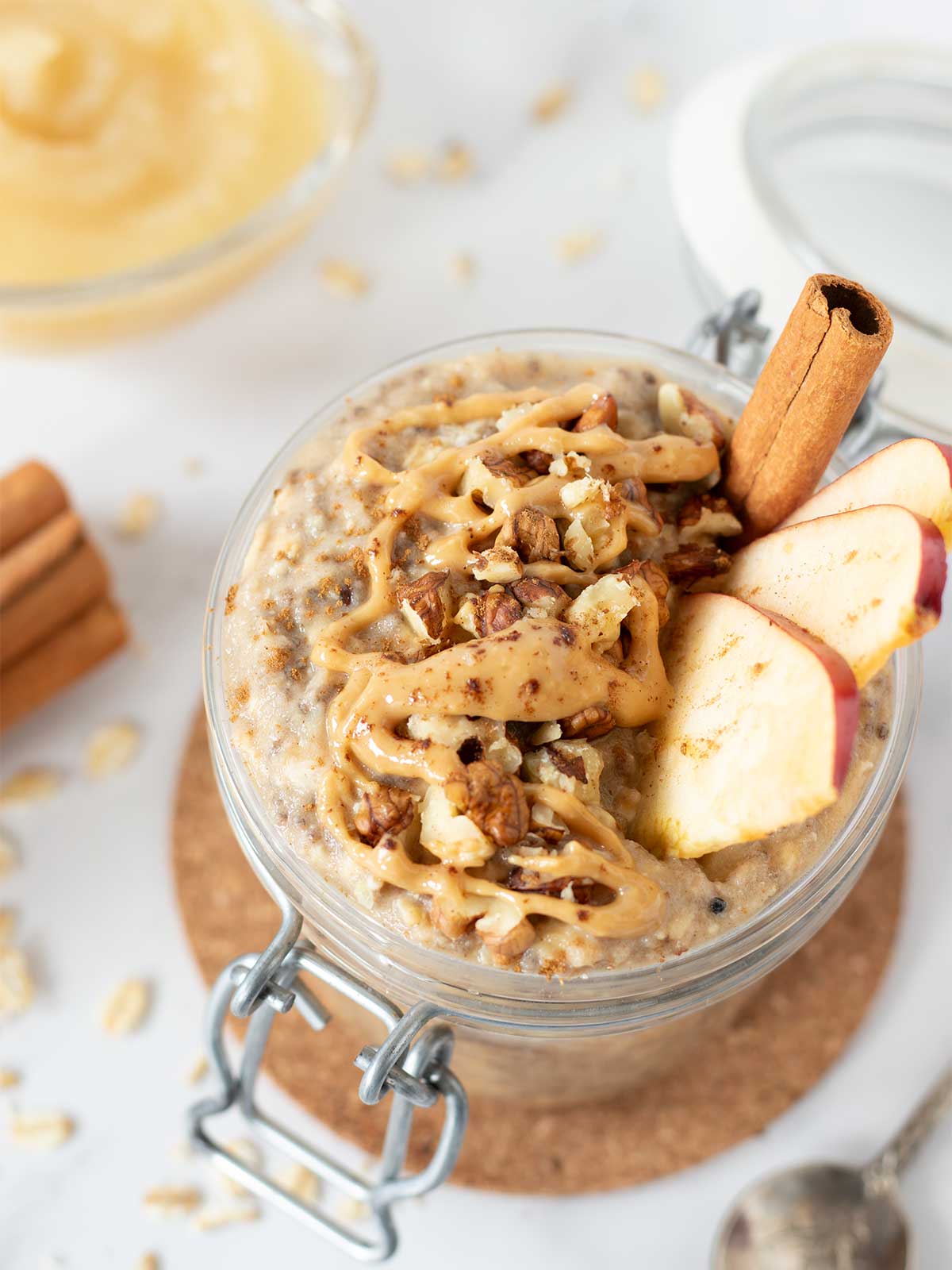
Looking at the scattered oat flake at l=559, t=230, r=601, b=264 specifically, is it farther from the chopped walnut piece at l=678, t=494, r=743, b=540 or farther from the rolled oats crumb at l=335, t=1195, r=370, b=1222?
the rolled oats crumb at l=335, t=1195, r=370, b=1222

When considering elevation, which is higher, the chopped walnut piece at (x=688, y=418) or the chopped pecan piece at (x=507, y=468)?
the chopped pecan piece at (x=507, y=468)

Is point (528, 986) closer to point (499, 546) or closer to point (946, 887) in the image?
point (499, 546)

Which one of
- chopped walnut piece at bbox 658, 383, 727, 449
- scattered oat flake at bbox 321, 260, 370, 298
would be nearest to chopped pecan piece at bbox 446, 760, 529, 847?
chopped walnut piece at bbox 658, 383, 727, 449

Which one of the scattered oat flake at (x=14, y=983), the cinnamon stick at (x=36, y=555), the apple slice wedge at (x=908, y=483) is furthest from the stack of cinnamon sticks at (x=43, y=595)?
the apple slice wedge at (x=908, y=483)

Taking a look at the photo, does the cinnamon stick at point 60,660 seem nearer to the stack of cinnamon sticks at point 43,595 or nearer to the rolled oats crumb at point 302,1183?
the stack of cinnamon sticks at point 43,595

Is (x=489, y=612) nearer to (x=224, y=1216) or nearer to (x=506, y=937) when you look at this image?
(x=506, y=937)
